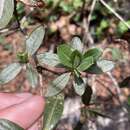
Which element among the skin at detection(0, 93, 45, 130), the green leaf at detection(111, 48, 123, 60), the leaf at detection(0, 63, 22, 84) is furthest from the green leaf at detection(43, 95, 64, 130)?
the green leaf at detection(111, 48, 123, 60)

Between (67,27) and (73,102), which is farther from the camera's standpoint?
(67,27)

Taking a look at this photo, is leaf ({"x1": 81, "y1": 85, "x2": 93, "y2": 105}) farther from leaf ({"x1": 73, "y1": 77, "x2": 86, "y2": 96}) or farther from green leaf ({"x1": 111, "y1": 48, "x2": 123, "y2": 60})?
green leaf ({"x1": 111, "y1": 48, "x2": 123, "y2": 60})

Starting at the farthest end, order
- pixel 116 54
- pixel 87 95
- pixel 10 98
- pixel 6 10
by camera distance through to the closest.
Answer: pixel 116 54 → pixel 87 95 → pixel 10 98 → pixel 6 10

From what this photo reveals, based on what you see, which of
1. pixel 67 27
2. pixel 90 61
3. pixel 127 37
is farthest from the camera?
pixel 67 27

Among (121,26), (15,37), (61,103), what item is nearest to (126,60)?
(121,26)

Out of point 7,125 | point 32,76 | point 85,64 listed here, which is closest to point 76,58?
point 85,64

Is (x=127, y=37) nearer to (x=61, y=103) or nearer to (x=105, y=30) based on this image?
(x=61, y=103)

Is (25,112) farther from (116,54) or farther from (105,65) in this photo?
(116,54)
